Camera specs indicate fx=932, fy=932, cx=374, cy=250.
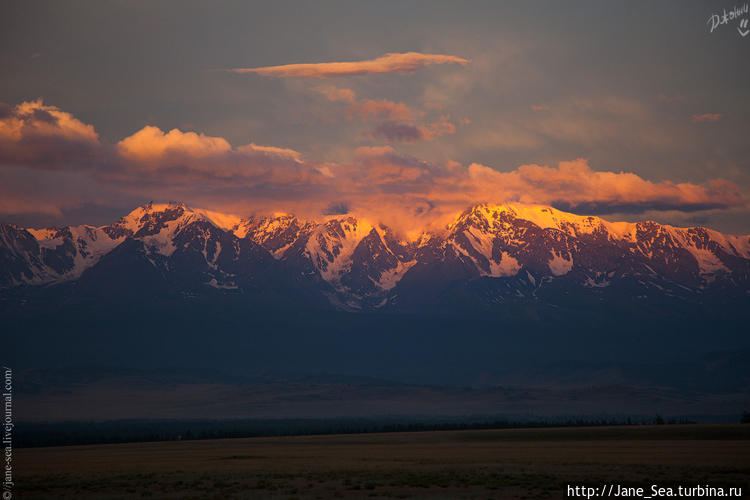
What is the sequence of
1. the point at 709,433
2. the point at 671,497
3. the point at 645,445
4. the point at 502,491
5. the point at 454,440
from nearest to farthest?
the point at 671,497 < the point at 502,491 < the point at 645,445 < the point at 709,433 < the point at 454,440

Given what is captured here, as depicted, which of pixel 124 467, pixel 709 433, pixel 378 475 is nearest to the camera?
pixel 378 475

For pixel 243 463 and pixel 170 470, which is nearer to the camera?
pixel 170 470

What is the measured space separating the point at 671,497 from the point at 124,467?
62.6 meters

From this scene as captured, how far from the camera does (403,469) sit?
86625mm

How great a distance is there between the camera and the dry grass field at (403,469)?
228 feet

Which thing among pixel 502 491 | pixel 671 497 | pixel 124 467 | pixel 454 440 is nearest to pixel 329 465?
pixel 124 467

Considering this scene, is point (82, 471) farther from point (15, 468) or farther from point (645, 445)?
point (645, 445)

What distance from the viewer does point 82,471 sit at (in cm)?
9612

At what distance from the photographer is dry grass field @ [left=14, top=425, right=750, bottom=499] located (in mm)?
69500

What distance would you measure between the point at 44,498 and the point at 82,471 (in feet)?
93.2

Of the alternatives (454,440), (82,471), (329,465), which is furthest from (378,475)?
(454,440)

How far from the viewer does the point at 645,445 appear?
Result: 4744 inches

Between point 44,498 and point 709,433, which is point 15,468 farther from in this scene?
point 709,433

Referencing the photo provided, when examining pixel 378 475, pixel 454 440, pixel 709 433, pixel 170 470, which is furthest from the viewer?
pixel 454 440
